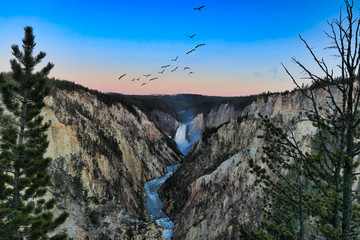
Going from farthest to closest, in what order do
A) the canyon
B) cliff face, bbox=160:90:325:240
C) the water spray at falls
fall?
the water spray at falls, cliff face, bbox=160:90:325:240, the canyon

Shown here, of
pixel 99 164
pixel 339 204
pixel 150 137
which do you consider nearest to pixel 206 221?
pixel 99 164

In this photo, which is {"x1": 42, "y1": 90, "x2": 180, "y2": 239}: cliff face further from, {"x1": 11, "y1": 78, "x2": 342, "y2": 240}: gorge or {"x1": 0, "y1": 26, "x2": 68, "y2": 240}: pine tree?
{"x1": 0, "y1": 26, "x2": 68, "y2": 240}: pine tree

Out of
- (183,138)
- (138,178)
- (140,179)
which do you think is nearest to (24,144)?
(138,178)

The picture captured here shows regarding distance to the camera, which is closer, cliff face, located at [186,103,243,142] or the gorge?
the gorge

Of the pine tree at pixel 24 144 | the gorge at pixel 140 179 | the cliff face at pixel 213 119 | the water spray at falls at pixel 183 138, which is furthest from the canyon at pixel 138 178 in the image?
the water spray at falls at pixel 183 138

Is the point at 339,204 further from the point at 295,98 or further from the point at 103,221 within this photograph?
the point at 295,98

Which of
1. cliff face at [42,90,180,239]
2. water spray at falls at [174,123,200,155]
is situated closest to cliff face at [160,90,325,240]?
cliff face at [42,90,180,239]
